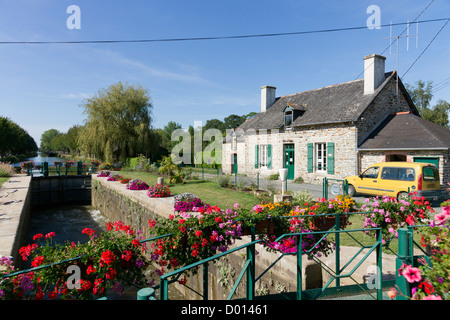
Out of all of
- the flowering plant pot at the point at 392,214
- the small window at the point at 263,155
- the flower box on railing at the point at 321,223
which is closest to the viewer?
the flowering plant pot at the point at 392,214

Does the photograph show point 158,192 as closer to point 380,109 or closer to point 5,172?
point 380,109

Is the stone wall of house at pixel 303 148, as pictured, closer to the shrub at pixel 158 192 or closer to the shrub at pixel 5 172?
the shrub at pixel 158 192

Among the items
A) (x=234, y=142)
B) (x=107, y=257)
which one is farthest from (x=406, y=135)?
(x=107, y=257)

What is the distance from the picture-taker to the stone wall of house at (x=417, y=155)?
1217 centimetres

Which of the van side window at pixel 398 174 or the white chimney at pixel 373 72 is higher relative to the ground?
the white chimney at pixel 373 72

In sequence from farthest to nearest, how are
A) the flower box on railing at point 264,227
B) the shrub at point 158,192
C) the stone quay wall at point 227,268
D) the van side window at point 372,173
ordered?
the van side window at point 372,173 → the shrub at point 158,192 → the flower box on railing at point 264,227 → the stone quay wall at point 227,268

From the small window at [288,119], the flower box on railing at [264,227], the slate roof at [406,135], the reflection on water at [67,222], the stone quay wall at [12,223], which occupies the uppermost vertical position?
the small window at [288,119]

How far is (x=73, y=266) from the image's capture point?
9.78 ft

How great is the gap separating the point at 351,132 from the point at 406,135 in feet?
8.35

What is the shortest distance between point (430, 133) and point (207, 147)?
95.0ft

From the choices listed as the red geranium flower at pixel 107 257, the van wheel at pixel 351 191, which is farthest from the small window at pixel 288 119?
the red geranium flower at pixel 107 257

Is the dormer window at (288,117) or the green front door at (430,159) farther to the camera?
the dormer window at (288,117)

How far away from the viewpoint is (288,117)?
19250 mm
